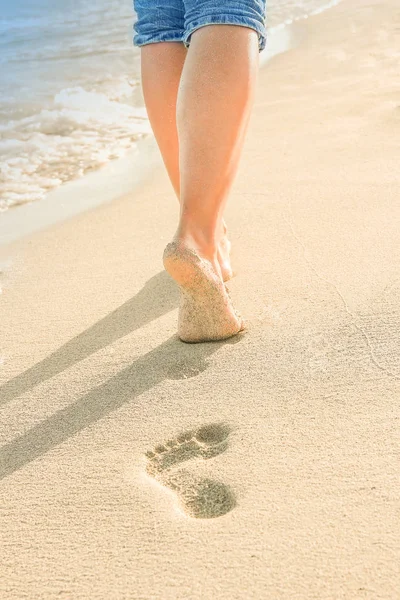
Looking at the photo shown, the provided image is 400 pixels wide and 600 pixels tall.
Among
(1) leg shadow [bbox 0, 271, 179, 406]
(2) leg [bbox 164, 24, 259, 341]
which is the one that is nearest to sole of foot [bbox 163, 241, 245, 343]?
(2) leg [bbox 164, 24, 259, 341]

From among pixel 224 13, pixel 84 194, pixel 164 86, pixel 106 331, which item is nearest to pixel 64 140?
pixel 84 194

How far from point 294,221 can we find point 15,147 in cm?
222

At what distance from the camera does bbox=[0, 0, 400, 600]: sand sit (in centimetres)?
108

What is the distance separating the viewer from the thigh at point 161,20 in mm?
1822

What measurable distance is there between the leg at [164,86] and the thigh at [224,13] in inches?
8.3

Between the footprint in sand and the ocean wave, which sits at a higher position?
the footprint in sand

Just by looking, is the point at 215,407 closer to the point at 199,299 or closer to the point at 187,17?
the point at 199,299

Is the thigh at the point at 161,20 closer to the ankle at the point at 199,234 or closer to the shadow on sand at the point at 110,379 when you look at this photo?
the ankle at the point at 199,234

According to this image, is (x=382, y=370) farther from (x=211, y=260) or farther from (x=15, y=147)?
(x=15, y=147)

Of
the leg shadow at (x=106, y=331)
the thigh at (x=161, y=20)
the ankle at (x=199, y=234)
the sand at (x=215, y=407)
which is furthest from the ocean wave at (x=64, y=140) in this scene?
the ankle at (x=199, y=234)

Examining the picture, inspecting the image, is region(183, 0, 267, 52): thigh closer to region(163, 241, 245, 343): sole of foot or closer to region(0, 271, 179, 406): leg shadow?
region(163, 241, 245, 343): sole of foot

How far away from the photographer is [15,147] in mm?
4094

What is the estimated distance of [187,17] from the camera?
5.42 feet

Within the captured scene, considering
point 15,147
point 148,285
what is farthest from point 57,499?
point 15,147
